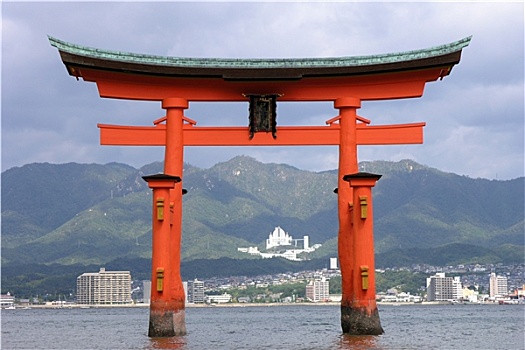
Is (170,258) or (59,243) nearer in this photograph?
(170,258)

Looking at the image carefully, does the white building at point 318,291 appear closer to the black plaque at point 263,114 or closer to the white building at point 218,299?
the white building at point 218,299

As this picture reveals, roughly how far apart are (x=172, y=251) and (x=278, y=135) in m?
4.59

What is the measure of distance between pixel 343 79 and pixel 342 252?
4.93 meters

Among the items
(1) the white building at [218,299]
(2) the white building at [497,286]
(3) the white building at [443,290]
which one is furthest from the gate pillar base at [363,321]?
(2) the white building at [497,286]

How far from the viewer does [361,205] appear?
25.0 metres

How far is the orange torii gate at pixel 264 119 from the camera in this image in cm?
2522

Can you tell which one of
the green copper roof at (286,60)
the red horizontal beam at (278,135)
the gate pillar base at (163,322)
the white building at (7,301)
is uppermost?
the green copper roof at (286,60)

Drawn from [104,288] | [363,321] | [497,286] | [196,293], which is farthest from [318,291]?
[363,321]

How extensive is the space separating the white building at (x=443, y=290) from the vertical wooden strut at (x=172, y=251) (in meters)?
101

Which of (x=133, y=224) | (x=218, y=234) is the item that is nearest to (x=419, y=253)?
(x=218, y=234)

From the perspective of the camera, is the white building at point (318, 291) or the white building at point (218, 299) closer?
the white building at point (218, 299)

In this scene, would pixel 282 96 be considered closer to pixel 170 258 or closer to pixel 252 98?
pixel 252 98

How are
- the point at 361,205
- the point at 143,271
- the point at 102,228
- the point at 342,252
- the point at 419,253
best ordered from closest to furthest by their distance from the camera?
the point at 361,205
the point at 342,252
the point at 143,271
the point at 419,253
the point at 102,228

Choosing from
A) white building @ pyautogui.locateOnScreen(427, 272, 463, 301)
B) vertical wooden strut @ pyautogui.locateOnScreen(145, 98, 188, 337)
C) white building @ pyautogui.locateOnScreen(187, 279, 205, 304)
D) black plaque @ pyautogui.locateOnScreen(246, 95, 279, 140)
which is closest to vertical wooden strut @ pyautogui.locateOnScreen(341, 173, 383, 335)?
black plaque @ pyautogui.locateOnScreen(246, 95, 279, 140)
